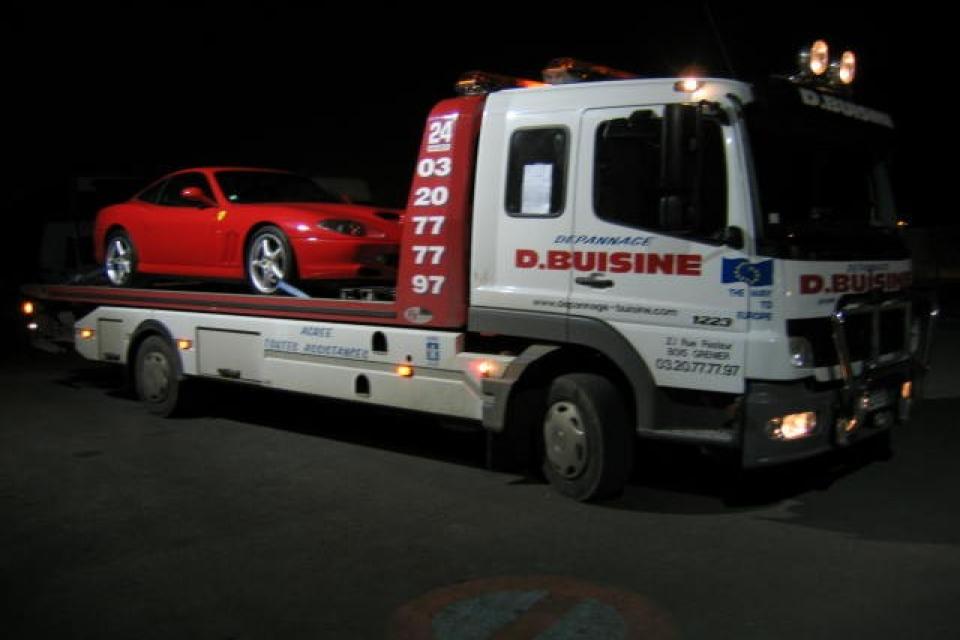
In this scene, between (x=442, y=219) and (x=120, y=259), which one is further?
(x=120, y=259)

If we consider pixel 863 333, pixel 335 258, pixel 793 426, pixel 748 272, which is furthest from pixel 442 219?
pixel 863 333

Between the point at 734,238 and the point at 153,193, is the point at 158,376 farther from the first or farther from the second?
the point at 734,238

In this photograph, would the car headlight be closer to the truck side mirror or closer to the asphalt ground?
the asphalt ground

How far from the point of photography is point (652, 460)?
286 inches

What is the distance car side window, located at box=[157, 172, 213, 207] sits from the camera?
934 cm

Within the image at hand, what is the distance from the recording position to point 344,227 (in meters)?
8.08

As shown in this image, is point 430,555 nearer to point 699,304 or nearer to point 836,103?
point 699,304

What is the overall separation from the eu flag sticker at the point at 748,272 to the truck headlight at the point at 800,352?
359 mm

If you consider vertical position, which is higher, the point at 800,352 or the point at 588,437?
the point at 800,352

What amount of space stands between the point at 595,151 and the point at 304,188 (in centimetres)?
434

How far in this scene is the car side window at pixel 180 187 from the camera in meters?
9.34

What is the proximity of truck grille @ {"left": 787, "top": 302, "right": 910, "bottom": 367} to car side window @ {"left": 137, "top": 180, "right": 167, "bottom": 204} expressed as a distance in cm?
691

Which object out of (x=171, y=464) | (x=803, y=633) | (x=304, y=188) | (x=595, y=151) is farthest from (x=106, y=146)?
(x=803, y=633)

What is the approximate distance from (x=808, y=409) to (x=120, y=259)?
7536mm
